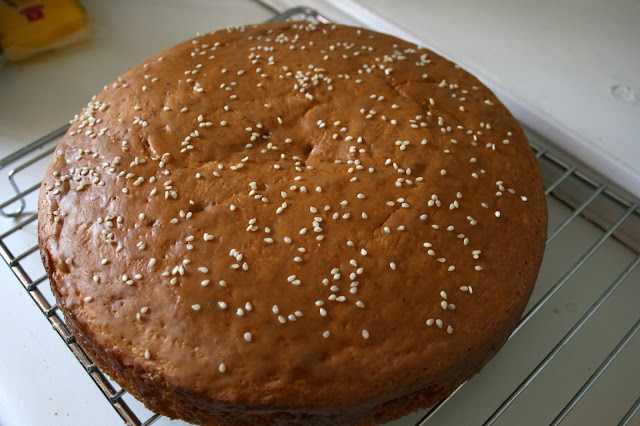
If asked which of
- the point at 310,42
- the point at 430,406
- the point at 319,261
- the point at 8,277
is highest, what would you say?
the point at 310,42

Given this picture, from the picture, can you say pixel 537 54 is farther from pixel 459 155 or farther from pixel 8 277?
pixel 8 277

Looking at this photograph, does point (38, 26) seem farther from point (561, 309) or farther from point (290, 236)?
point (561, 309)

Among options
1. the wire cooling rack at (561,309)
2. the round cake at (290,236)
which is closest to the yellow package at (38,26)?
the wire cooling rack at (561,309)

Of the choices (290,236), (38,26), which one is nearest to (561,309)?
(290,236)

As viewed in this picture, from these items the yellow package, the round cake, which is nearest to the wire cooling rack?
the round cake

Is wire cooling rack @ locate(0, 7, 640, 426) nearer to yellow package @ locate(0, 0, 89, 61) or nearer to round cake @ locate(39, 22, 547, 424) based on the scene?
round cake @ locate(39, 22, 547, 424)

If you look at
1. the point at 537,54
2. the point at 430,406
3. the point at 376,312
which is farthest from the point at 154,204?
the point at 537,54
